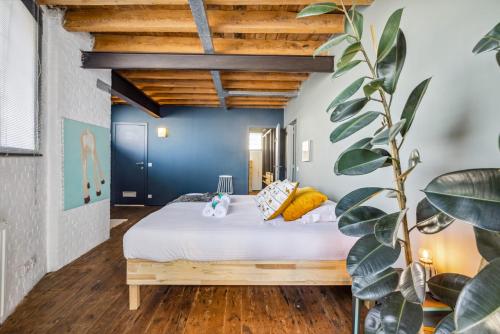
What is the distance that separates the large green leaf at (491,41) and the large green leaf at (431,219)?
1.86ft

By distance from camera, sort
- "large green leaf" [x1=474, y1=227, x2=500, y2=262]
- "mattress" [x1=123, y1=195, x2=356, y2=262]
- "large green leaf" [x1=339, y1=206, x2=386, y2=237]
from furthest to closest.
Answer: "mattress" [x1=123, y1=195, x2=356, y2=262] → "large green leaf" [x1=339, y1=206, x2=386, y2=237] → "large green leaf" [x1=474, y1=227, x2=500, y2=262]

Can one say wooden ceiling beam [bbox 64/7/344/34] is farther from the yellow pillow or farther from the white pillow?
the white pillow

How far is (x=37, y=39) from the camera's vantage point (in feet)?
7.38

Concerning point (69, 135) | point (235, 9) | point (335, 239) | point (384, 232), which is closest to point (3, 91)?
point (69, 135)

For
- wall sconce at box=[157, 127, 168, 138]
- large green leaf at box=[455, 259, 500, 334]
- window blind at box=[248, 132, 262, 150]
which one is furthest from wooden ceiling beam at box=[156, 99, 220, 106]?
large green leaf at box=[455, 259, 500, 334]

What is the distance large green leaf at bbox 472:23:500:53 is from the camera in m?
0.69

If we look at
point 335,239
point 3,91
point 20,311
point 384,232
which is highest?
point 3,91

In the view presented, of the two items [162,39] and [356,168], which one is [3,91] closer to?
[162,39]

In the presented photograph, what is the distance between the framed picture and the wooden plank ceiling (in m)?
1.17

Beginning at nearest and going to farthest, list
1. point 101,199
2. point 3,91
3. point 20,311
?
point 3,91, point 20,311, point 101,199

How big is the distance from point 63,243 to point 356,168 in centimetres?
301

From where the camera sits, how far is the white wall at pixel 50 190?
1.90 metres

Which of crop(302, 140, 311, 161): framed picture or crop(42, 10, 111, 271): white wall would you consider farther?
crop(302, 140, 311, 161): framed picture

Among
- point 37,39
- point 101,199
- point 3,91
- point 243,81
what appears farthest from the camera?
point 243,81
